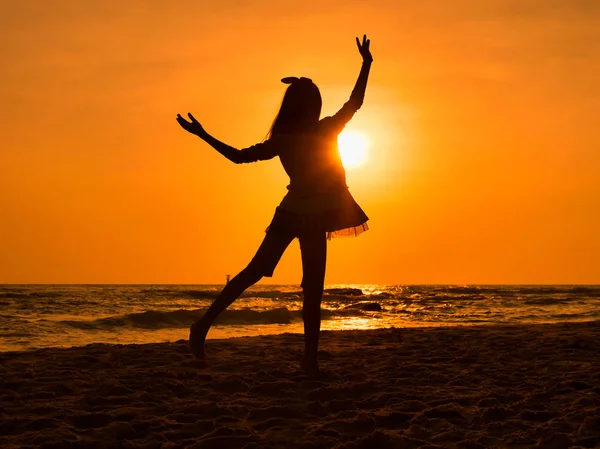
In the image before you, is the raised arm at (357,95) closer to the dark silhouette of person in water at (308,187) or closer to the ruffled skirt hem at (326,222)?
the dark silhouette of person in water at (308,187)

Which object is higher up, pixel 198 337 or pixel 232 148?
pixel 232 148

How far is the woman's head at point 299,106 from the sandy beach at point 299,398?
6.91 feet

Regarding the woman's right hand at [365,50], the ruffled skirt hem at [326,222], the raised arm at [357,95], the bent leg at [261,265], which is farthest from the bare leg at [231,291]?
the woman's right hand at [365,50]

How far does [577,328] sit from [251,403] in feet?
22.3

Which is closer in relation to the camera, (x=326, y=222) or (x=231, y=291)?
(x=326, y=222)

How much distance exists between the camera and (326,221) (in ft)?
16.7

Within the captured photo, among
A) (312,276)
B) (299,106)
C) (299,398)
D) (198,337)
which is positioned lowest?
(299,398)

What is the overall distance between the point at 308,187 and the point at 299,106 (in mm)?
683

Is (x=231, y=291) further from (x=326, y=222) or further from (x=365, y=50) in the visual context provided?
(x=365, y=50)

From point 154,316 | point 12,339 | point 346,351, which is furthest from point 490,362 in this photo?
point 154,316

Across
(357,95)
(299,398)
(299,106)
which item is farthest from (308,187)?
(299,398)

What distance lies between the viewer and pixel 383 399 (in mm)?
4535

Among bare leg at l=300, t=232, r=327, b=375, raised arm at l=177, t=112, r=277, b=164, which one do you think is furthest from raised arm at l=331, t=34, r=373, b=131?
bare leg at l=300, t=232, r=327, b=375

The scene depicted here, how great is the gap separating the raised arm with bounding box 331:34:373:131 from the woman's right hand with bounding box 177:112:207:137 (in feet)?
3.60
